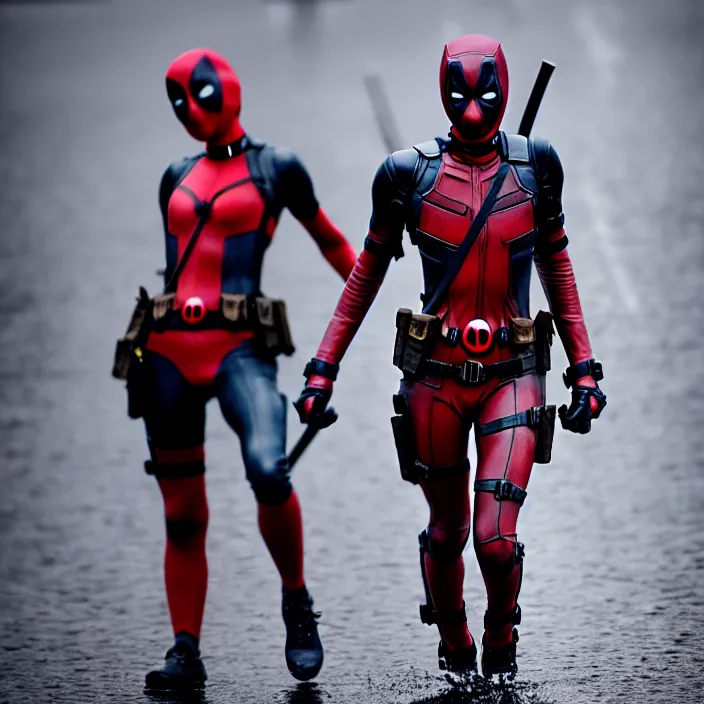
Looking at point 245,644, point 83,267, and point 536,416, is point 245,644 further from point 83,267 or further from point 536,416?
point 83,267

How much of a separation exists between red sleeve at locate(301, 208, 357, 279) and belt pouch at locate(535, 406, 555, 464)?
1.16m

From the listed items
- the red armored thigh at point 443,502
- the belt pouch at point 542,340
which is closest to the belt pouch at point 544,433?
the belt pouch at point 542,340

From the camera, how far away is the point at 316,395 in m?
6.60

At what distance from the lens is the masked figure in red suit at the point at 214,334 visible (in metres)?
6.91

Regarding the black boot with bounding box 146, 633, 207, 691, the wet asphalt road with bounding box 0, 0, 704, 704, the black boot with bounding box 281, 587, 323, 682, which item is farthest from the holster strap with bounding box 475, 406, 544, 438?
the black boot with bounding box 146, 633, 207, 691

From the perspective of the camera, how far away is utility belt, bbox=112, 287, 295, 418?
6.94 meters

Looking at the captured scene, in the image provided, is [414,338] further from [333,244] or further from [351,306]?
[333,244]

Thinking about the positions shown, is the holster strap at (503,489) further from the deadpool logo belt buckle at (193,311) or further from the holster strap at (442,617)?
the deadpool logo belt buckle at (193,311)

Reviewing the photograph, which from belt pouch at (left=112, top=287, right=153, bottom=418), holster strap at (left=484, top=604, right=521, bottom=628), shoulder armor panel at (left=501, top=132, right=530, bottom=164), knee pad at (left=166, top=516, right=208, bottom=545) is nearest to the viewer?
shoulder armor panel at (left=501, top=132, right=530, bottom=164)

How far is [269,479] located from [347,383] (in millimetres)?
5177

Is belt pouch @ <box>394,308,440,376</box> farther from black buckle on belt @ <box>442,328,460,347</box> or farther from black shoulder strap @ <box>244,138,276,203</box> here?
black shoulder strap @ <box>244,138,276,203</box>

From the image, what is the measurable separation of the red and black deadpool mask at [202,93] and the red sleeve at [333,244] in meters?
0.51

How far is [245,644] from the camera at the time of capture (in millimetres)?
7570

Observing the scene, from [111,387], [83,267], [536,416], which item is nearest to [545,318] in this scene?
[536,416]
